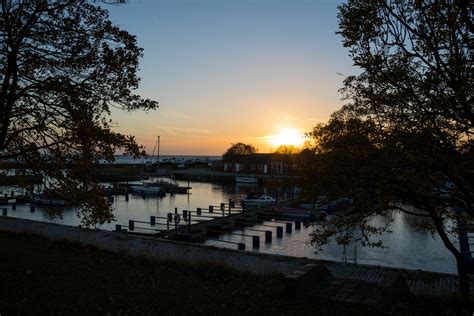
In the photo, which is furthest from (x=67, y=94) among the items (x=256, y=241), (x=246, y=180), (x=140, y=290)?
(x=246, y=180)

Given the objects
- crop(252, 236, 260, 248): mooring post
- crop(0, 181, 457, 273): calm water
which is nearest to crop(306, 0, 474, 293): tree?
crop(0, 181, 457, 273): calm water

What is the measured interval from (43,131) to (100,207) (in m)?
2.70

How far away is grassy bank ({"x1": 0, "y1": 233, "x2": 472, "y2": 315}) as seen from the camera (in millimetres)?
8141

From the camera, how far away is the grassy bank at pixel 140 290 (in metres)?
8.14

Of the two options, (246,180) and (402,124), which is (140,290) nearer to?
(402,124)

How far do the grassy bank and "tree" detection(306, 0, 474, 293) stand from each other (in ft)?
7.05

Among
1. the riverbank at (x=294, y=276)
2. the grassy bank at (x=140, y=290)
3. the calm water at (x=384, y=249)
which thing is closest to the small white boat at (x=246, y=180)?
the calm water at (x=384, y=249)

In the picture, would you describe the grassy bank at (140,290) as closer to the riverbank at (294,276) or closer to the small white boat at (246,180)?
the riverbank at (294,276)

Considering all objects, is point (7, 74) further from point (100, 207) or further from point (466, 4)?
point (466, 4)

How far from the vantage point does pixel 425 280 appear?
13570mm

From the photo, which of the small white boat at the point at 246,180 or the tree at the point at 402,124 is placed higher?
the tree at the point at 402,124

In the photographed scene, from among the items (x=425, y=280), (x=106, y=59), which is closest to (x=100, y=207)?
(x=106, y=59)

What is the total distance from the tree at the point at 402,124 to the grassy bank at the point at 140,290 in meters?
2.15

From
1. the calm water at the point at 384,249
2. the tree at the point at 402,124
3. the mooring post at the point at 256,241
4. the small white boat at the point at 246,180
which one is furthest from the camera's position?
the small white boat at the point at 246,180
